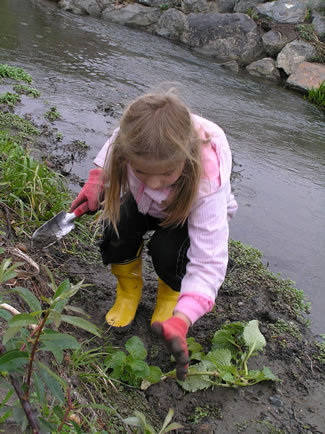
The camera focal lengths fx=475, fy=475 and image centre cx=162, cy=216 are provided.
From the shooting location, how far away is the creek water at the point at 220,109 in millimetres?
3369

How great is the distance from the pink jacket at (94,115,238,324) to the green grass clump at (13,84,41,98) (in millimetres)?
3302

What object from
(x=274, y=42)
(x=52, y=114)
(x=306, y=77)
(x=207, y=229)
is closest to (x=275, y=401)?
(x=207, y=229)

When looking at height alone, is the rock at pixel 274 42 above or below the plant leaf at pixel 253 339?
above

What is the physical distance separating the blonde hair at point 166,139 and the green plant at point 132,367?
591 millimetres

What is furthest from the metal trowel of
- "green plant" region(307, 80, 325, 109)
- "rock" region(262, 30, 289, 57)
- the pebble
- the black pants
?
"rock" region(262, 30, 289, 57)

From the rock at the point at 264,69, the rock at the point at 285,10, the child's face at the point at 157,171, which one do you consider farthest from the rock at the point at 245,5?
the child's face at the point at 157,171

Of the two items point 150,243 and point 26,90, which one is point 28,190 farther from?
point 26,90

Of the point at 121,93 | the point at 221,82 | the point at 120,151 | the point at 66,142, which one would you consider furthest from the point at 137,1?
the point at 120,151

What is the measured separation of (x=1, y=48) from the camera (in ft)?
20.8

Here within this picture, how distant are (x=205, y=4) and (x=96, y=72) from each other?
4.70 meters

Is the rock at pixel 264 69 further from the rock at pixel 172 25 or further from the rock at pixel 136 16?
the rock at pixel 136 16

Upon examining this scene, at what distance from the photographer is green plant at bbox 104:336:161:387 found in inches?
75.7

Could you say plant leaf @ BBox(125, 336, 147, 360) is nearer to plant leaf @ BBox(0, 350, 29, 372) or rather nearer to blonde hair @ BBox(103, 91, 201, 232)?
blonde hair @ BBox(103, 91, 201, 232)

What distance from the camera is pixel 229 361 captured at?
210 centimetres
